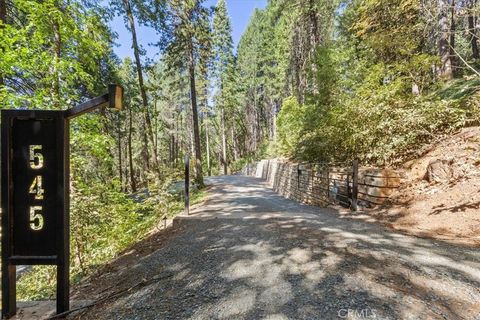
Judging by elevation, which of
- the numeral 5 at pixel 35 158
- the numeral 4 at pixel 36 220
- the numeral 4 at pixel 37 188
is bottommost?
the numeral 4 at pixel 36 220

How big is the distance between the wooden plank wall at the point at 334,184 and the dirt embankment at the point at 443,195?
0.29 m

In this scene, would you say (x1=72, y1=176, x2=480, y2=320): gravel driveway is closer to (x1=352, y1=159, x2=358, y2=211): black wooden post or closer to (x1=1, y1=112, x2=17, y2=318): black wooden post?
(x1=1, y1=112, x2=17, y2=318): black wooden post

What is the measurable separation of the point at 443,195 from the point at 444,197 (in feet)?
0.22

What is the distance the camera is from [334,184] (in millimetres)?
7625

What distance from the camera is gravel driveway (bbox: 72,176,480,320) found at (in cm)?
230

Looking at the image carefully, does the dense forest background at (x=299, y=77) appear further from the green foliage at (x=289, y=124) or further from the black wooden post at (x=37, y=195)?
the black wooden post at (x=37, y=195)

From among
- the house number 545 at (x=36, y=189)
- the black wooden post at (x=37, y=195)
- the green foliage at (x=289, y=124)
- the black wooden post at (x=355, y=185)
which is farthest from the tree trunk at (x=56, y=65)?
the green foliage at (x=289, y=124)

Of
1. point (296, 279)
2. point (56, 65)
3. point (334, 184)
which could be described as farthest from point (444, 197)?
point (56, 65)

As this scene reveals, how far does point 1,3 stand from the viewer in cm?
605

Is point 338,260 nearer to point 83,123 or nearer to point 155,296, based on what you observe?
point 155,296

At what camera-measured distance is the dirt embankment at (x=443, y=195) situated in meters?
4.39

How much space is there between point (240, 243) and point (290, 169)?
7791mm

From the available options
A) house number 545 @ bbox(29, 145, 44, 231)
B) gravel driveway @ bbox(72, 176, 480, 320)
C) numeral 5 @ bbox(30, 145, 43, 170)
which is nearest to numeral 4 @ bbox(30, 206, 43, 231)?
house number 545 @ bbox(29, 145, 44, 231)

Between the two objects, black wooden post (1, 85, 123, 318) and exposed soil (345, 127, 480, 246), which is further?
exposed soil (345, 127, 480, 246)
